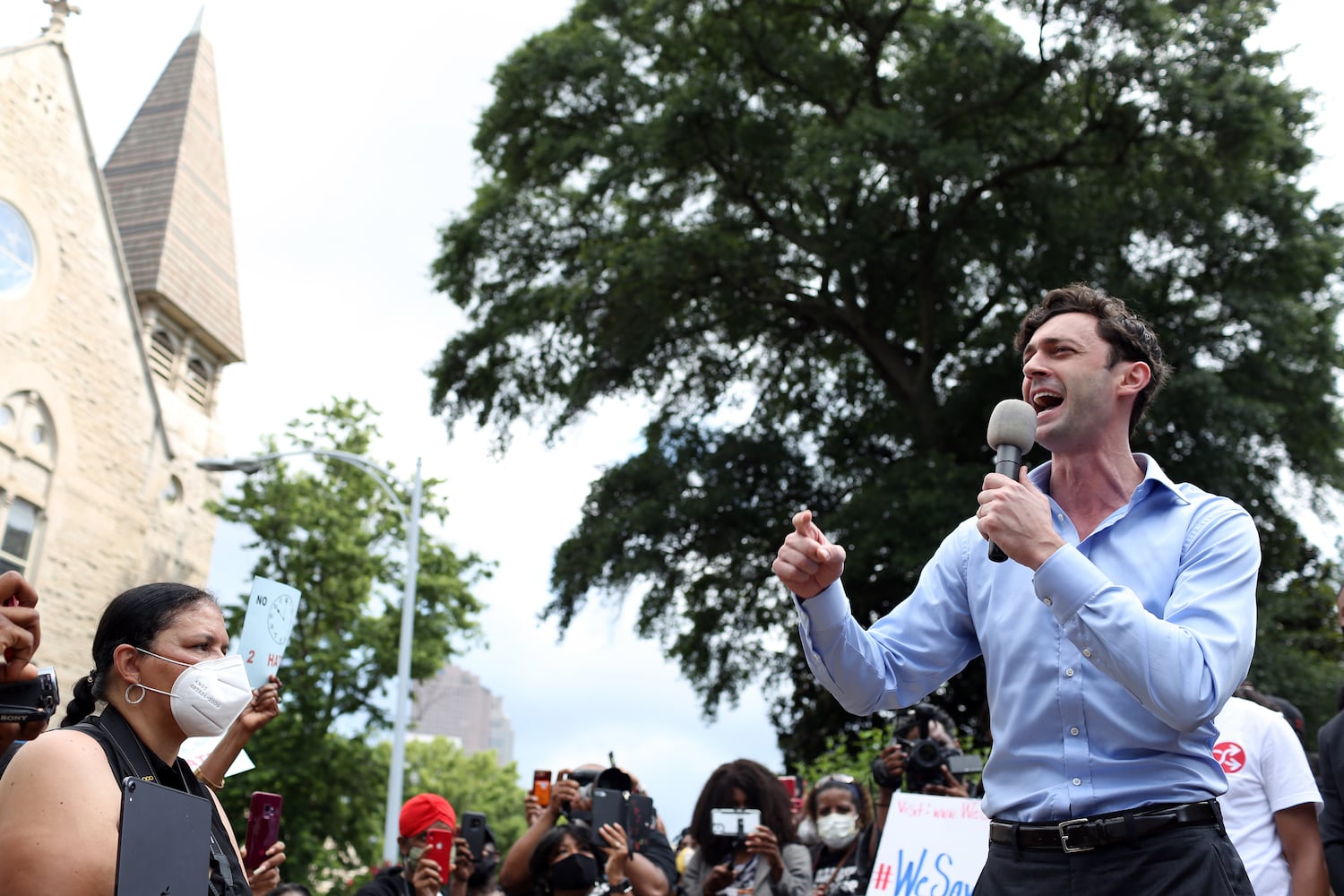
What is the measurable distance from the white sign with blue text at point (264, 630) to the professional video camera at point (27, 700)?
101cm

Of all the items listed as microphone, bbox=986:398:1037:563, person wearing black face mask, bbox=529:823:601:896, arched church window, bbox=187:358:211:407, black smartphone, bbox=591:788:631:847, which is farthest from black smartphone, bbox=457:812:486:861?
arched church window, bbox=187:358:211:407

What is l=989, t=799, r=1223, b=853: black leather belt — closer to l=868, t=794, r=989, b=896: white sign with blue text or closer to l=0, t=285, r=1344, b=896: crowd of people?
l=0, t=285, r=1344, b=896: crowd of people

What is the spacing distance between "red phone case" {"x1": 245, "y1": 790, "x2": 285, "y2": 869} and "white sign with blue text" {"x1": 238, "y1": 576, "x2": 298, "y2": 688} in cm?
71

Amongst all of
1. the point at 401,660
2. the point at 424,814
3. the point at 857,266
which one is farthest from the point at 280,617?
the point at 857,266

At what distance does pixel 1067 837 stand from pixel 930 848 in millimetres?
3126

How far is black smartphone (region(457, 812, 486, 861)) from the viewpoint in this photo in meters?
7.74

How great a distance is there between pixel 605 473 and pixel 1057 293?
1834cm

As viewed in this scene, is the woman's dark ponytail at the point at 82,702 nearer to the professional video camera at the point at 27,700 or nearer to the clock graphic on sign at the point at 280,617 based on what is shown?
the professional video camera at the point at 27,700

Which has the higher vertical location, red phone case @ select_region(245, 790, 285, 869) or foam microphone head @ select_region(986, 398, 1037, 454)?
foam microphone head @ select_region(986, 398, 1037, 454)

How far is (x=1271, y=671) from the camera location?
16.7 meters

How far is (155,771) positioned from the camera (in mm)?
3480

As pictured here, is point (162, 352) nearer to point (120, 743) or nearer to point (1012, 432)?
point (120, 743)

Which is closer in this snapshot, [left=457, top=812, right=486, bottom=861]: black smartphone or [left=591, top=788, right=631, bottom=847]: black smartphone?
[left=591, top=788, right=631, bottom=847]: black smartphone

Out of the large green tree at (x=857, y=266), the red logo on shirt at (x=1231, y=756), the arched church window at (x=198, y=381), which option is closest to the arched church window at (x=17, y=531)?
the arched church window at (x=198, y=381)
